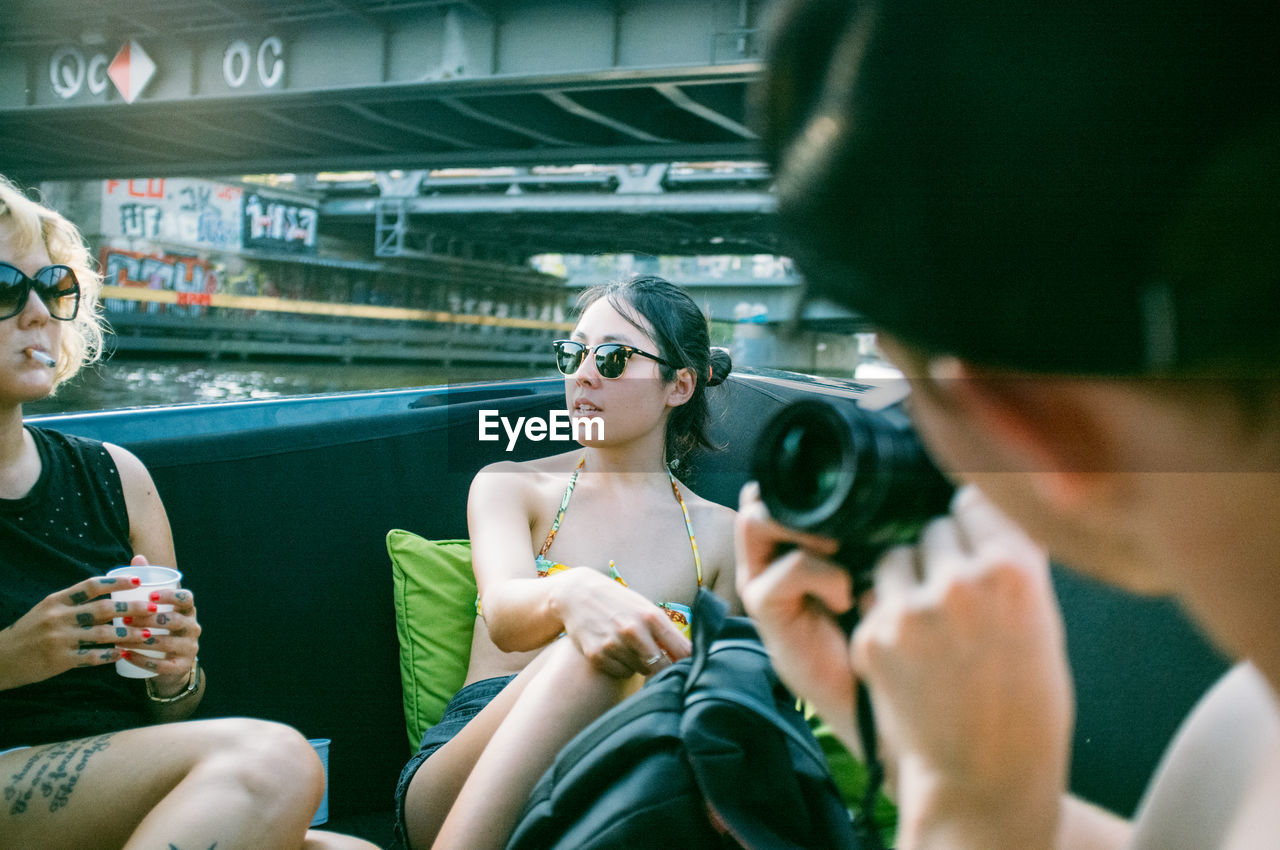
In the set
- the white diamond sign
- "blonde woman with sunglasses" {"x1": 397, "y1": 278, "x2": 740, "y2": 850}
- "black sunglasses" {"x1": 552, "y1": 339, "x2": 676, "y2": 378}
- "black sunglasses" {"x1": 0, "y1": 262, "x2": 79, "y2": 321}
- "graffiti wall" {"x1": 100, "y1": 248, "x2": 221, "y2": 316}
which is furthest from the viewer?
"graffiti wall" {"x1": 100, "y1": 248, "x2": 221, "y2": 316}

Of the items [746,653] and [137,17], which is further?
[137,17]

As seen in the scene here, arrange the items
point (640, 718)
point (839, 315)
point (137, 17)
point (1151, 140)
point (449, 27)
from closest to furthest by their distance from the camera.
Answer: point (1151, 140)
point (839, 315)
point (640, 718)
point (449, 27)
point (137, 17)

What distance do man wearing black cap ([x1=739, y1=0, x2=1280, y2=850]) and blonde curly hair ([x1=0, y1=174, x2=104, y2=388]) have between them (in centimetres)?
195

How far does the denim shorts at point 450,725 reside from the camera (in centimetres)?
203

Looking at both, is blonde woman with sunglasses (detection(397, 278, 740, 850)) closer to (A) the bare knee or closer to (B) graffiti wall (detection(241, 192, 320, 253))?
(A) the bare knee

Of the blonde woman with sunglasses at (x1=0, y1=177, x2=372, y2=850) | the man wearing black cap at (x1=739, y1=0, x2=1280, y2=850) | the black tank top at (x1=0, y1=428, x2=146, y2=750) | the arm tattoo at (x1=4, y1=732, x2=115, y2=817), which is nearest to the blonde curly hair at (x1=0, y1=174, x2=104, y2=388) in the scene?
the blonde woman with sunglasses at (x1=0, y1=177, x2=372, y2=850)

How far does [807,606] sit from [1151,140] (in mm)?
553

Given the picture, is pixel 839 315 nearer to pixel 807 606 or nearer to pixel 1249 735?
pixel 807 606

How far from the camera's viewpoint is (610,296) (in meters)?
2.79

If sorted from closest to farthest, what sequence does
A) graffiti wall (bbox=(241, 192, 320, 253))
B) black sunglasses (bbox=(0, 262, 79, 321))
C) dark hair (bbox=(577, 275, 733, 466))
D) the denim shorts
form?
black sunglasses (bbox=(0, 262, 79, 321)), the denim shorts, dark hair (bbox=(577, 275, 733, 466)), graffiti wall (bbox=(241, 192, 320, 253))

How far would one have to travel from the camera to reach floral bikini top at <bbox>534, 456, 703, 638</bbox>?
2.35m

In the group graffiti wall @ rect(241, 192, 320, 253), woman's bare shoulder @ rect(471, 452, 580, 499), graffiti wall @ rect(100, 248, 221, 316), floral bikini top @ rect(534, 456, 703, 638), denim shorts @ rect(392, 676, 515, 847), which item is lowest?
denim shorts @ rect(392, 676, 515, 847)

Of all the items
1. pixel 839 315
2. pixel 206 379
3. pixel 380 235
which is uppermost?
pixel 380 235

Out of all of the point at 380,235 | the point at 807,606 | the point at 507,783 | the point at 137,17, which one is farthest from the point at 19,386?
the point at 380,235
